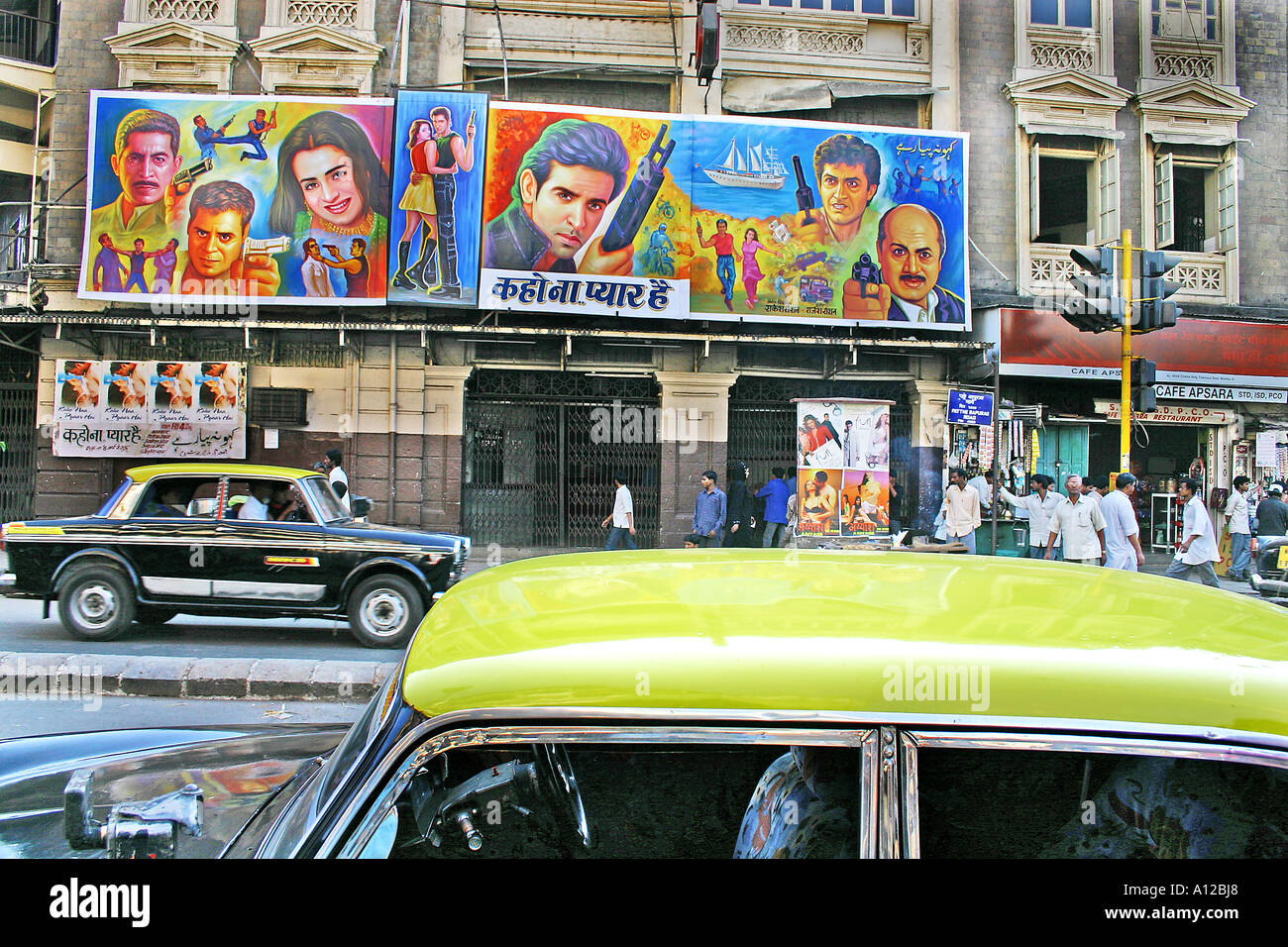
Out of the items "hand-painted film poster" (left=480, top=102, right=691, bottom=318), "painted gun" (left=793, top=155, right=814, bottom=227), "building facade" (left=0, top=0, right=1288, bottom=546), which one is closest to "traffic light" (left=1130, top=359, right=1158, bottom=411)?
"building facade" (left=0, top=0, right=1288, bottom=546)

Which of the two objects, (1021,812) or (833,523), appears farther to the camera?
(833,523)

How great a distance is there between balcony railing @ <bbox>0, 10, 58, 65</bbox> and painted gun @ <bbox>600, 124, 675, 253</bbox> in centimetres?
1081

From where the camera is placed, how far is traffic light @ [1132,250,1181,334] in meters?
9.80

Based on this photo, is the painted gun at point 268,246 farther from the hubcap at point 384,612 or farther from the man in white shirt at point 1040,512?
the man in white shirt at point 1040,512

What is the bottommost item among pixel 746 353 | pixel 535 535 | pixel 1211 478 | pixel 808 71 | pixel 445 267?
pixel 535 535

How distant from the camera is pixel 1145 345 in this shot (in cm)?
1509

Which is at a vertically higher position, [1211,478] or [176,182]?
[176,182]

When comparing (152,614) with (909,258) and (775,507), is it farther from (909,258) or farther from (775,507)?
(909,258)

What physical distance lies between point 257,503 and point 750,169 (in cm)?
1007

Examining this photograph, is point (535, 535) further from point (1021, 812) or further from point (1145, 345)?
point (1021, 812)

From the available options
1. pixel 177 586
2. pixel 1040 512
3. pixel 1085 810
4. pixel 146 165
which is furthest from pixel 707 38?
pixel 1085 810

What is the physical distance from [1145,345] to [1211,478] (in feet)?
9.69

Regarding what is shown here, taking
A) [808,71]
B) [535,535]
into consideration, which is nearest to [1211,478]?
[808,71]
